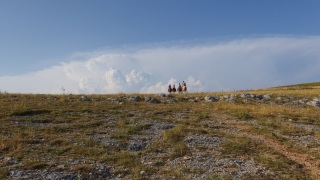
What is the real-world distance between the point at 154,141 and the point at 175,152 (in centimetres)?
279

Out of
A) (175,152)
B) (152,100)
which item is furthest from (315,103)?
(175,152)

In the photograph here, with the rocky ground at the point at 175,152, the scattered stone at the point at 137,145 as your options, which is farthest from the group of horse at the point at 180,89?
the scattered stone at the point at 137,145

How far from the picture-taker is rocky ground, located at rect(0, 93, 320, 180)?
20.4 metres

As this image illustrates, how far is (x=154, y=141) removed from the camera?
26453mm

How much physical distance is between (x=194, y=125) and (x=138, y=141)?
23.8ft

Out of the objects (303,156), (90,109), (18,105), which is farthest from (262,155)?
(18,105)

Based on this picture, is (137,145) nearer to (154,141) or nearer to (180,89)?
(154,141)

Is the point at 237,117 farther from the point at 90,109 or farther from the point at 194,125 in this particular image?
the point at 90,109

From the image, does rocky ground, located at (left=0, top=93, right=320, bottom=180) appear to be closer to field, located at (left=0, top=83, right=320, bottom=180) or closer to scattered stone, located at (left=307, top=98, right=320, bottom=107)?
field, located at (left=0, top=83, right=320, bottom=180)

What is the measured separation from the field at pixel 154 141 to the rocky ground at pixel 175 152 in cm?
5

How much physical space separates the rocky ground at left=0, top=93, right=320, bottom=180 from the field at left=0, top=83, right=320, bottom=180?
0.17ft

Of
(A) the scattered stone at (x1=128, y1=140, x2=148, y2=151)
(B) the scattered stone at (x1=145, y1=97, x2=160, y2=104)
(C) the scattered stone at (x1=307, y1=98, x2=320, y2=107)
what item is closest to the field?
(A) the scattered stone at (x1=128, y1=140, x2=148, y2=151)

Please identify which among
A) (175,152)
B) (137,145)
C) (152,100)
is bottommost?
(175,152)

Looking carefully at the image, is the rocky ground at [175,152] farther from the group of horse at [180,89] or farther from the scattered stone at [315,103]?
the group of horse at [180,89]
